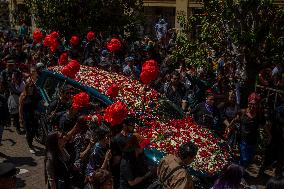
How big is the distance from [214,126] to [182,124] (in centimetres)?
134

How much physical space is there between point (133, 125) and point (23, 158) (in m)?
3.84

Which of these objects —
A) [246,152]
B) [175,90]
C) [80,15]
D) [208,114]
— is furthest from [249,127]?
[80,15]

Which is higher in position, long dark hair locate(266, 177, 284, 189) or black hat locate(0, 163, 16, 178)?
black hat locate(0, 163, 16, 178)

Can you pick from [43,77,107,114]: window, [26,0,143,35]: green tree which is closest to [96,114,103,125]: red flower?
[43,77,107,114]: window

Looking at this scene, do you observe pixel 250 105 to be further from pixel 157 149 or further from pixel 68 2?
pixel 68 2

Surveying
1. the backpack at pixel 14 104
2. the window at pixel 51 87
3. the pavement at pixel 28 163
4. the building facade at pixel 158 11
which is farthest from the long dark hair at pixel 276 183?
the building facade at pixel 158 11

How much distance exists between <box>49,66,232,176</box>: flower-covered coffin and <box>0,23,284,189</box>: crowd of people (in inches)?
26.9

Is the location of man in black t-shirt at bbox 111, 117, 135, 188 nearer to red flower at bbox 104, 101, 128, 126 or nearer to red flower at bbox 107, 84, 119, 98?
red flower at bbox 104, 101, 128, 126

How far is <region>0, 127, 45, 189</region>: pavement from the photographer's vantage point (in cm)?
816

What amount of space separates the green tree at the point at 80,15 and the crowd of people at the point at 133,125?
0.70 meters

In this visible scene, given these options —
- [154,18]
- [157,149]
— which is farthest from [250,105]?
[154,18]

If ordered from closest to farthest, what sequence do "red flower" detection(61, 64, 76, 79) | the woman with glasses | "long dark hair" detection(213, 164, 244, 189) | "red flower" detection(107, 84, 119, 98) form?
1. "long dark hair" detection(213, 164, 244, 189)
2. "red flower" detection(107, 84, 119, 98)
3. the woman with glasses
4. "red flower" detection(61, 64, 76, 79)

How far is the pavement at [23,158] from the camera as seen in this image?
816 centimetres

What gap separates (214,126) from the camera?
29.7ft
